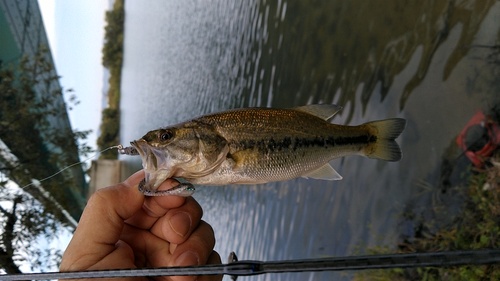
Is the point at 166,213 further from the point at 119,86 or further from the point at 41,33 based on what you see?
the point at 119,86

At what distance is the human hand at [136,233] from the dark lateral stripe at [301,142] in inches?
13.3

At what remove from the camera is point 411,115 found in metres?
5.00

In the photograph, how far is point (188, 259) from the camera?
1774mm

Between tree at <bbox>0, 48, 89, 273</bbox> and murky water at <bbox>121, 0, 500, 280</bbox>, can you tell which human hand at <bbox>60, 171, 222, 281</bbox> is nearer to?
murky water at <bbox>121, 0, 500, 280</bbox>

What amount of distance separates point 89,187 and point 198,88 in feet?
10.4

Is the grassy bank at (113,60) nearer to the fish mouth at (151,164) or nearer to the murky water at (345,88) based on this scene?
the murky water at (345,88)

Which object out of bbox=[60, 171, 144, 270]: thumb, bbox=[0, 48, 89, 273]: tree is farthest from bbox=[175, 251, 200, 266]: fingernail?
bbox=[0, 48, 89, 273]: tree

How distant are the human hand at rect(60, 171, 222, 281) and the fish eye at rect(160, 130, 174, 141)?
164 millimetres

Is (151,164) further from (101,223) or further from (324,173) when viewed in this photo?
(324,173)

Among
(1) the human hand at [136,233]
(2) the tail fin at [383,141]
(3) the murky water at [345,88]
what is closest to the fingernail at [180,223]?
(1) the human hand at [136,233]

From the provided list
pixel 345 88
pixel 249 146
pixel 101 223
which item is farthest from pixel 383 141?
pixel 345 88

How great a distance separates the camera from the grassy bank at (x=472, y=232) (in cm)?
375

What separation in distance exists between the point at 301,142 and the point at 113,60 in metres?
14.9

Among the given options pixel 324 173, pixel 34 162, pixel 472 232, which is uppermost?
pixel 324 173
